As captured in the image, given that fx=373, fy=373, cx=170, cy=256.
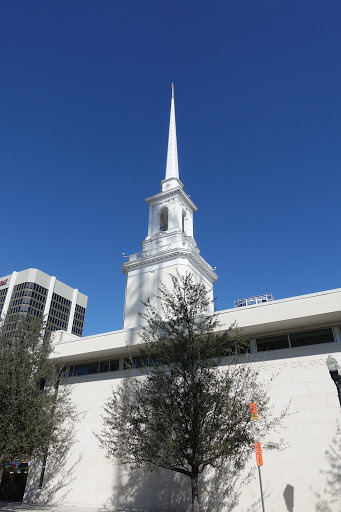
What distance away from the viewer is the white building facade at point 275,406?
48.8 ft

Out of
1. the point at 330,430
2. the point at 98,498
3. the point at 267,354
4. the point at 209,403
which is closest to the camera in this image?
the point at 209,403

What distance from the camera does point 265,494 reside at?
597 inches

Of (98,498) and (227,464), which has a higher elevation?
(227,464)

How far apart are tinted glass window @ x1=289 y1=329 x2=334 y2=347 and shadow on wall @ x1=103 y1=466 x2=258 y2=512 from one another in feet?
19.3

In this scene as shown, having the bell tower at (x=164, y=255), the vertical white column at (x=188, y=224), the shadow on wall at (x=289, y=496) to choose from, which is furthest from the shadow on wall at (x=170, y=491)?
the vertical white column at (x=188, y=224)

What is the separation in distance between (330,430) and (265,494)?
12.2 feet

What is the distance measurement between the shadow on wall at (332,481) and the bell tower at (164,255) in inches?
579

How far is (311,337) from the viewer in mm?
17031

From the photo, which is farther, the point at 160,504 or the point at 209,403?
the point at 160,504

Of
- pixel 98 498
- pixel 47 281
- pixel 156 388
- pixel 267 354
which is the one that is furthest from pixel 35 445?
pixel 47 281

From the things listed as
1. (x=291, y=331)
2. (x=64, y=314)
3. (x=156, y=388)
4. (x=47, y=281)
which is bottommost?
(x=156, y=388)

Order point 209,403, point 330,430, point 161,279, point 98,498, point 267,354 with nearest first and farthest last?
point 209,403 → point 330,430 → point 267,354 → point 98,498 → point 161,279

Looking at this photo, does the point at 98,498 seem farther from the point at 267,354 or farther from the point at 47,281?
the point at 47,281

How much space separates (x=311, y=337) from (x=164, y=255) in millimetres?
17349
